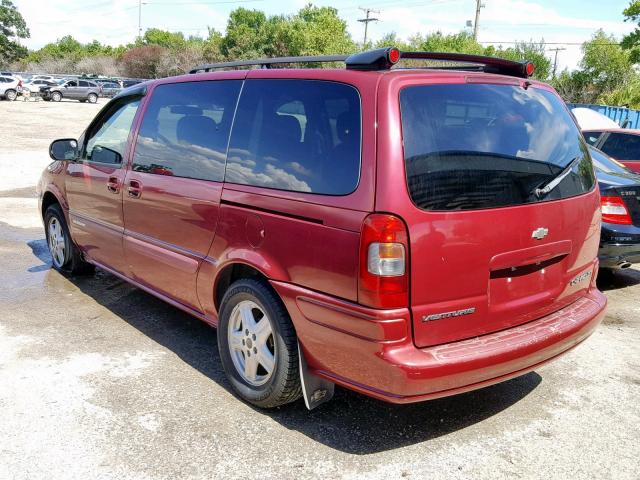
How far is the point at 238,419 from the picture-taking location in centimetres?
339

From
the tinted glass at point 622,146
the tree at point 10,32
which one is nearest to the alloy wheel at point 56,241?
the tinted glass at point 622,146

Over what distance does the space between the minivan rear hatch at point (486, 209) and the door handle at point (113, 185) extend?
8.54ft

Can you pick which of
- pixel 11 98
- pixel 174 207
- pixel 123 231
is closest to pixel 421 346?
pixel 174 207

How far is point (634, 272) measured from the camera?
6.82 metres

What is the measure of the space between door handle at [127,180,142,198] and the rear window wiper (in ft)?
8.77

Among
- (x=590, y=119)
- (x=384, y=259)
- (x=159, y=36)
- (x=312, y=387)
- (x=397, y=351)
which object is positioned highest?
(x=159, y=36)

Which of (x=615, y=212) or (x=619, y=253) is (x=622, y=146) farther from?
(x=619, y=253)

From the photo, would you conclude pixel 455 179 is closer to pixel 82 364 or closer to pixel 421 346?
pixel 421 346

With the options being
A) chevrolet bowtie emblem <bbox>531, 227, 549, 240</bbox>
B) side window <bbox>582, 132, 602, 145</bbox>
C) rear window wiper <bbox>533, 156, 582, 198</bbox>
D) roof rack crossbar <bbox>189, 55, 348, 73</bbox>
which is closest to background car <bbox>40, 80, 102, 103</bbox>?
side window <bbox>582, 132, 602, 145</bbox>

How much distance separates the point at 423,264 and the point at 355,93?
0.90 metres

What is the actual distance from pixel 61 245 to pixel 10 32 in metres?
120

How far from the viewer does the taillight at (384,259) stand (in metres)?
2.71

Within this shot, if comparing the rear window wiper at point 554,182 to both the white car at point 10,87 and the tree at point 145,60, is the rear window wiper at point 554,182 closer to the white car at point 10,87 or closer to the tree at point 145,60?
the white car at point 10,87

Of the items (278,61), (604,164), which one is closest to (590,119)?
(604,164)
